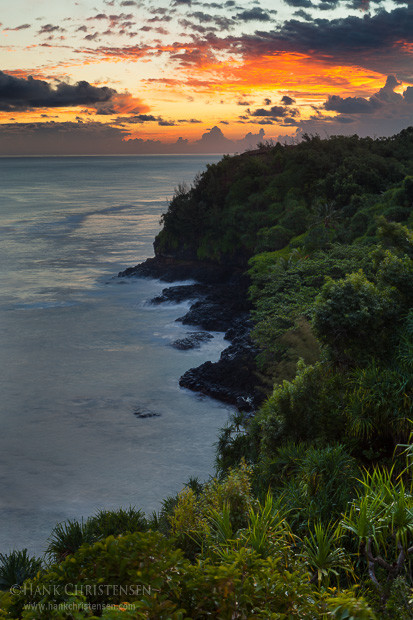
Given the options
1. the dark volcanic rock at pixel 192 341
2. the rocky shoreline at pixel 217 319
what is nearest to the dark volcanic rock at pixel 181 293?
the rocky shoreline at pixel 217 319

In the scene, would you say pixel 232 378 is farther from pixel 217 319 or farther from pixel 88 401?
pixel 217 319

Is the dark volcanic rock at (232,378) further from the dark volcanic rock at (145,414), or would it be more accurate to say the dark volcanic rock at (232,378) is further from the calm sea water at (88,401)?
the dark volcanic rock at (145,414)

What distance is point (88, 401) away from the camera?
105 ft

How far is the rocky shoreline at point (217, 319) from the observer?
1191 inches

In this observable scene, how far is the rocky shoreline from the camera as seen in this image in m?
30.2

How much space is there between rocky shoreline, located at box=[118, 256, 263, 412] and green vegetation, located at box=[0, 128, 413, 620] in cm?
204

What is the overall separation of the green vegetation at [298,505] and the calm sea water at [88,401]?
9.31ft

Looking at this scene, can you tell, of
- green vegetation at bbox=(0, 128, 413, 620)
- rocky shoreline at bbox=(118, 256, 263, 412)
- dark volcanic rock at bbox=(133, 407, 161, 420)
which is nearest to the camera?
green vegetation at bbox=(0, 128, 413, 620)

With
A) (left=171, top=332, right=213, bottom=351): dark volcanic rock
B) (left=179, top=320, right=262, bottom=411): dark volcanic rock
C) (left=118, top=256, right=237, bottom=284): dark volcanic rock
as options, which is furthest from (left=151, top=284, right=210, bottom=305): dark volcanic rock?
(left=179, top=320, right=262, bottom=411): dark volcanic rock

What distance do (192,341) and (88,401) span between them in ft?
34.0

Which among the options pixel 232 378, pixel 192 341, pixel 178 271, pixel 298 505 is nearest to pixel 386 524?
pixel 298 505

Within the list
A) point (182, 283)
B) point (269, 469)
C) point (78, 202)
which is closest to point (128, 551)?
point (269, 469)

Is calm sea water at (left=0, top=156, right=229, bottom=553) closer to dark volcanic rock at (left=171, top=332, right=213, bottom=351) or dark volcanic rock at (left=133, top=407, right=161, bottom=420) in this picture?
dark volcanic rock at (left=133, top=407, right=161, bottom=420)

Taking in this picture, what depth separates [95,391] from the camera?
33406 millimetres
